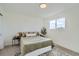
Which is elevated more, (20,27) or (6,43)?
(20,27)

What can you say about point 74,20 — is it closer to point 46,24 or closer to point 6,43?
point 46,24

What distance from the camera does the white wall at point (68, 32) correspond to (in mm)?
1334

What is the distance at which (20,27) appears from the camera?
53.2 inches

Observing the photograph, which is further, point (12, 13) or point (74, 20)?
point (74, 20)

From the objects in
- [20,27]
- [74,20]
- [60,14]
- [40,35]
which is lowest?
[40,35]

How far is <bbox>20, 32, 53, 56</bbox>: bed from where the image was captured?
1.39 meters

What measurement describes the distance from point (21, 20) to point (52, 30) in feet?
1.84

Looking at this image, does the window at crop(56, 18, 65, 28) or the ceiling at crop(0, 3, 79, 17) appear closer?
the ceiling at crop(0, 3, 79, 17)

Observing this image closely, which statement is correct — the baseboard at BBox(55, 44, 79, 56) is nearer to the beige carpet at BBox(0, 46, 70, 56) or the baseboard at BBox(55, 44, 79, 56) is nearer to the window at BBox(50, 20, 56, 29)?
the beige carpet at BBox(0, 46, 70, 56)

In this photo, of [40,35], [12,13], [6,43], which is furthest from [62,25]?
[6,43]

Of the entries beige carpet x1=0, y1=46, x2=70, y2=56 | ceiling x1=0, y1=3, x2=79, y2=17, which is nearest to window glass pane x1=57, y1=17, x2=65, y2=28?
ceiling x1=0, y1=3, x2=79, y2=17

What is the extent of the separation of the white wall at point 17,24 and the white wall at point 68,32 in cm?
18

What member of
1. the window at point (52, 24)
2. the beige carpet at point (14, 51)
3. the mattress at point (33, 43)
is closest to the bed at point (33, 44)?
the mattress at point (33, 43)

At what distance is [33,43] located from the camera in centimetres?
142
